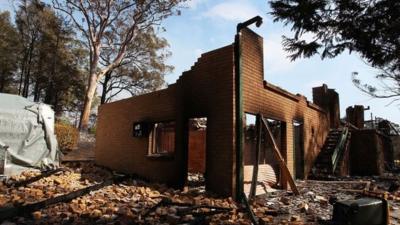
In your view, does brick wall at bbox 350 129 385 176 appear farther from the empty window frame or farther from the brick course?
the empty window frame

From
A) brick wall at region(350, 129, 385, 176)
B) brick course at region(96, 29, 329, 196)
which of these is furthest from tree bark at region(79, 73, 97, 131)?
brick wall at region(350, 129, 385, 176)

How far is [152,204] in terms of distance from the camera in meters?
7.26

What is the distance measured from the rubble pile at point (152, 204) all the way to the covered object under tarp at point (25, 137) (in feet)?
1.95

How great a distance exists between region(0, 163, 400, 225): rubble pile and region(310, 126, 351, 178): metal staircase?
3507mm

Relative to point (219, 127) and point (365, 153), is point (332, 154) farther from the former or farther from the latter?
point (219, 127)

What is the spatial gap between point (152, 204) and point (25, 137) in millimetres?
6037

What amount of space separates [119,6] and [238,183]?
68.3 feet

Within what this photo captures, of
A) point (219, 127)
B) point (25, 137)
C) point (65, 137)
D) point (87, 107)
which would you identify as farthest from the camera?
point (87, 107)

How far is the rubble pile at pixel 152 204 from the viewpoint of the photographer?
→ 6.12 metres

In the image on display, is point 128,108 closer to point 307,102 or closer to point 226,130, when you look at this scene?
point 226,130

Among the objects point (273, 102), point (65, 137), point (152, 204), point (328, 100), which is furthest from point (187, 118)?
point (328, 100)

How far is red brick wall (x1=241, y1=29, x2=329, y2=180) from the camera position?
351 inches

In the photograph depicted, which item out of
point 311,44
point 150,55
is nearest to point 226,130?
point 311,44

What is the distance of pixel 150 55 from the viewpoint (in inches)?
1232
